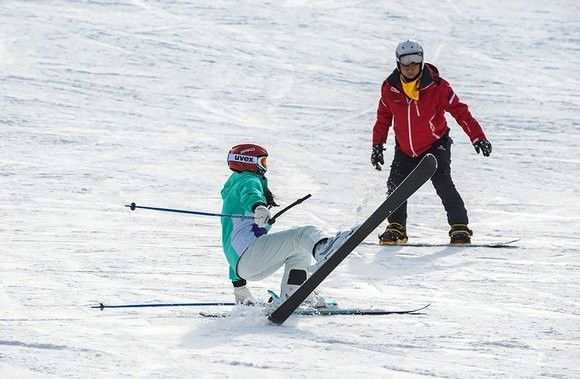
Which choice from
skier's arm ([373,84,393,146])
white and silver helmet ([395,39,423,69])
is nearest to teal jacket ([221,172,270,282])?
white and silver helmet ([395,39,423,69])

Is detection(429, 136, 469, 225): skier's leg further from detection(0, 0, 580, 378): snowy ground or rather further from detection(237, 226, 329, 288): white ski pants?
detection(237, 226, 329, 288): white ski pants

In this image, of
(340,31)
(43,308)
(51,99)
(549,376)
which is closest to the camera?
(549,376)

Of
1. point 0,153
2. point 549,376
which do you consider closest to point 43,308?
point 549,376

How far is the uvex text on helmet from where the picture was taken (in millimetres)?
5855

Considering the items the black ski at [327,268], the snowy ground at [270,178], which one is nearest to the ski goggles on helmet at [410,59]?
the snowy ground at [270,178]

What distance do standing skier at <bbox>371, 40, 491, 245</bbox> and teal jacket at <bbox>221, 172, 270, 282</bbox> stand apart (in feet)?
8.04

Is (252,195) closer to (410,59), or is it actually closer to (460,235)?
(410,59)

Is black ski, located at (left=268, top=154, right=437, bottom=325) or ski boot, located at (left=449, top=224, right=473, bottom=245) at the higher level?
black ski, located at (left=268, top=154, right=437, bottom=325)

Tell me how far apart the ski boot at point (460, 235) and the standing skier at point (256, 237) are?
8.73 ft

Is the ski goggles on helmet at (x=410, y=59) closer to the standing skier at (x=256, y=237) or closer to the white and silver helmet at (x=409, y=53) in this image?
the white and silver helmet at (x=409, y=53)

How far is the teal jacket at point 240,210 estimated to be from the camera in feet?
18.7

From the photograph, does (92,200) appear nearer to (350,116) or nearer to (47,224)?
(47,224)

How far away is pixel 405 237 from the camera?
8406 millimetres

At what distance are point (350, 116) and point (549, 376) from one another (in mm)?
10952
